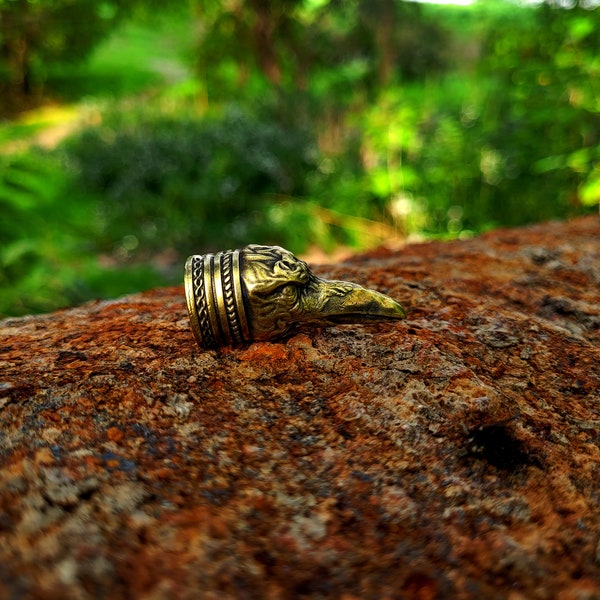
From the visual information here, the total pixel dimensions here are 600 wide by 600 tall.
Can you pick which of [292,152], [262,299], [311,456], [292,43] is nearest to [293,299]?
[262,299]

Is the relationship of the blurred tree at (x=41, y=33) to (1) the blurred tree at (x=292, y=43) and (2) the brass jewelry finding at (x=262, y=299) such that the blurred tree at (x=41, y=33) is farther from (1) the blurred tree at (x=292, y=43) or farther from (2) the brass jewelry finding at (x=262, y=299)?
(2) the brass jewelry finding at (x=262, y=299)

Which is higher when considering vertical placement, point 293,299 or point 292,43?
point 292,43

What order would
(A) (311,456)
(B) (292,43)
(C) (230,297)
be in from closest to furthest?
(A) (311,456), (C) (230,297), (B) (292,43)

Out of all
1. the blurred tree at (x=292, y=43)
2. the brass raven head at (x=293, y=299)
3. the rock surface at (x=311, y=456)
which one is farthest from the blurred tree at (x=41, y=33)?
the rock surface at (x=311, y=456)

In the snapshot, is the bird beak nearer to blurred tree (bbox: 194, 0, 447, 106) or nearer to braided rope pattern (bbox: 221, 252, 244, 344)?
braided rope pattern (bbox: 221, 252, 244, 344)

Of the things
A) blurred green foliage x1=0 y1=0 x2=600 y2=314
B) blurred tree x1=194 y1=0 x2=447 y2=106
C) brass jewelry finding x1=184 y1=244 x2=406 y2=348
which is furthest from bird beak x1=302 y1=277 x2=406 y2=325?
blurred tree x1=194 y1=0 x2=447 y2=106

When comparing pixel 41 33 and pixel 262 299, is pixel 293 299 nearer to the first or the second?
pixel 262 299

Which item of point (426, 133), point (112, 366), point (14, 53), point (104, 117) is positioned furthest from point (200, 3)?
point (112, 366)
